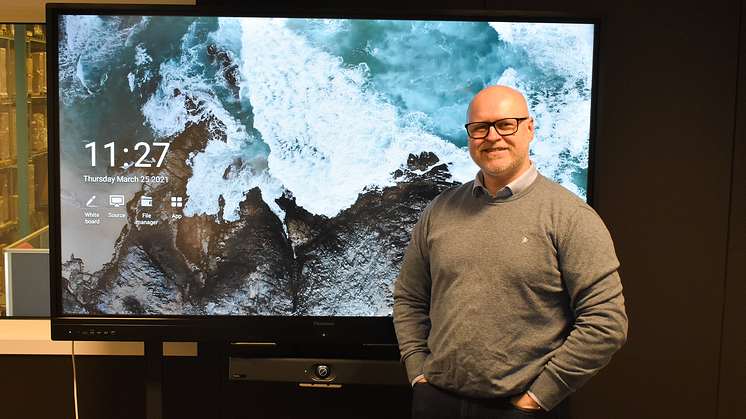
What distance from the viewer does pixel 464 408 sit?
1.60 metres

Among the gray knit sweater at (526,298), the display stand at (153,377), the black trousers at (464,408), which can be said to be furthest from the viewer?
the display stand at (153,377)

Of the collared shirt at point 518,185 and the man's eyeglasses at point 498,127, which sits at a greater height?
the man's eyeglasses at point 498,127

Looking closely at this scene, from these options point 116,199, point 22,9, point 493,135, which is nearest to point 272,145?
point 116,199

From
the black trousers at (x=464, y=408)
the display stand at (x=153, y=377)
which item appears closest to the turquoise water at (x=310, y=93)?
the display stand at (x=153, y=377)

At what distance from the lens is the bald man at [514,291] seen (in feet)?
4.81

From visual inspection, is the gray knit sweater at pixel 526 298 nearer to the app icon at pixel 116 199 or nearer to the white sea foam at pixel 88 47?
the app icon at pixel 116 199

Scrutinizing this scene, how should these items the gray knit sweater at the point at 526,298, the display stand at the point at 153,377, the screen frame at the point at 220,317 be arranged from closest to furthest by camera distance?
the gray knit sweater at the point at 526,298 < the screen frame at the point at 220,317 < the display stand at the point at 153,377

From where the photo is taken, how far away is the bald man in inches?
57.7

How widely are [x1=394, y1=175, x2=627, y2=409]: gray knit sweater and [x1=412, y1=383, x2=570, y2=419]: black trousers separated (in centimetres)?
4

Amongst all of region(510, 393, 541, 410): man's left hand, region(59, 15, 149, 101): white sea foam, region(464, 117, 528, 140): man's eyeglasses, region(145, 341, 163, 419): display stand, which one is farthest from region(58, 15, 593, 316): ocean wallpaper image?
region(510, 393, 541, 410): man's left hand

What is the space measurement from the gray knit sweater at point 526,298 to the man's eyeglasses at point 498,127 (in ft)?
0.64

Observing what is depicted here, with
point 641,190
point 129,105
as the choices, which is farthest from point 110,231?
point 641,190

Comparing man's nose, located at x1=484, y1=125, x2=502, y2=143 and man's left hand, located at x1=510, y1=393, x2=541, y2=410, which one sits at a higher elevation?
man's nose, located at x1=484, y1=125, x2=502, y2=143

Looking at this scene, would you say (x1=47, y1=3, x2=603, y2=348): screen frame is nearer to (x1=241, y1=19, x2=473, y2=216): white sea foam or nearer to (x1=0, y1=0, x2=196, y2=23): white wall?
(x1=241, y1=19, x2=473, y2=216): white sea foam
